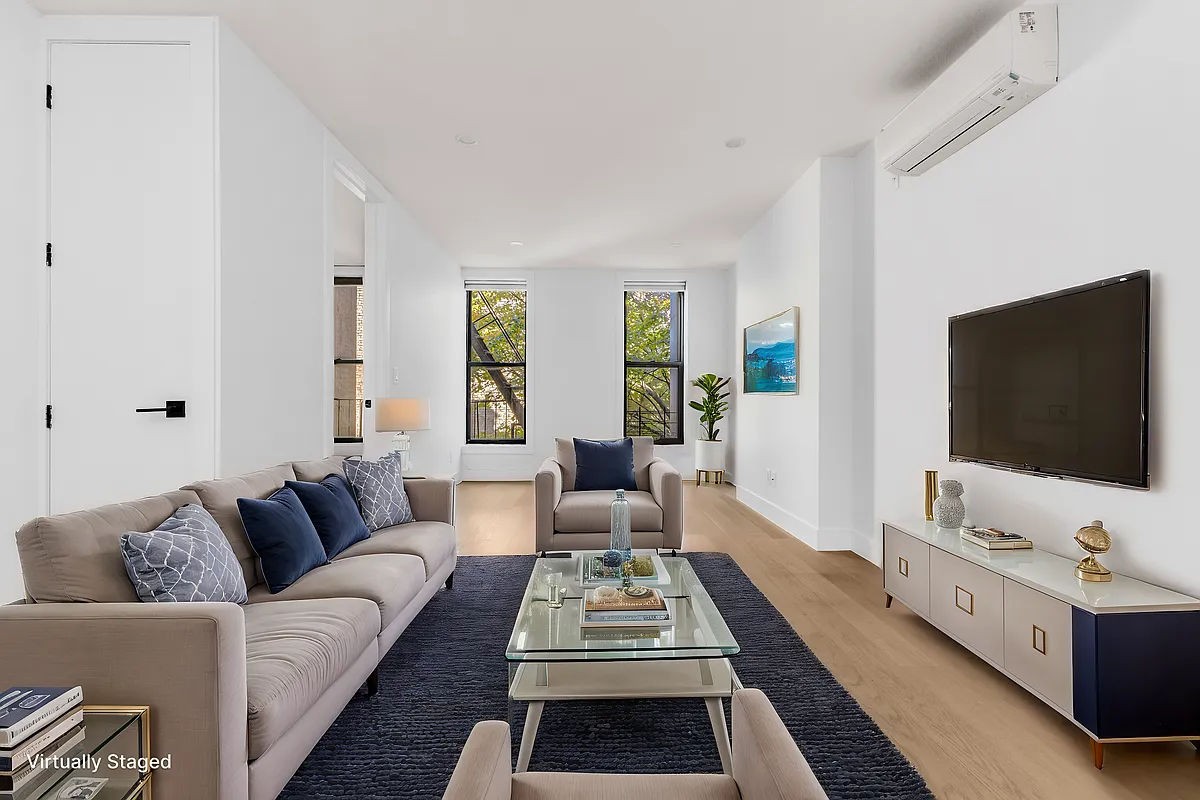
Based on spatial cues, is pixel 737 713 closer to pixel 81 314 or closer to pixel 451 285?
pixel 81 314

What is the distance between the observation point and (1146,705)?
1.93m

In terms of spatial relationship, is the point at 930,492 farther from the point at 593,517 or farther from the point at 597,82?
the point at 597,82

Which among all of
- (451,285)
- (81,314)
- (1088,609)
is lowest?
(1088,609)

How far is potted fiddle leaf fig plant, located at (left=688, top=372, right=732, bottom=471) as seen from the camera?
793cm

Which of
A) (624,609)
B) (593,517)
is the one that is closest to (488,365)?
(593,517)

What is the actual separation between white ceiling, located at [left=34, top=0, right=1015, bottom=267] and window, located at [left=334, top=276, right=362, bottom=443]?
3426 millimetres

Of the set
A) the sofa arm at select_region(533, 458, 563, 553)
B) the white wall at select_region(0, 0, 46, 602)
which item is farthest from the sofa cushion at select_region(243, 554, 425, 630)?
the sofa arm at select_region(533, 458, 563, 553)

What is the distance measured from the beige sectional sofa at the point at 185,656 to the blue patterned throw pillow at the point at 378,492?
109cm

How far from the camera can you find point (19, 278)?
2.77m

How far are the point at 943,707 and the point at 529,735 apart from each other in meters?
1.51

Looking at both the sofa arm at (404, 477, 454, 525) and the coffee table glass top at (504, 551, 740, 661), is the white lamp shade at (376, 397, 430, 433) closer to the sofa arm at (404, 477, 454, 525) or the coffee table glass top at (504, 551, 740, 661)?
the sofa arm at (404, 477, 454, 525)

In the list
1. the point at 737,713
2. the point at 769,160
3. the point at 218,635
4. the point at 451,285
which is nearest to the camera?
the point at 737,713

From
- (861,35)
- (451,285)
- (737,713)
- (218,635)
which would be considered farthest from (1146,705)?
(451,285)

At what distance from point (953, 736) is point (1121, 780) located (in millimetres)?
431
